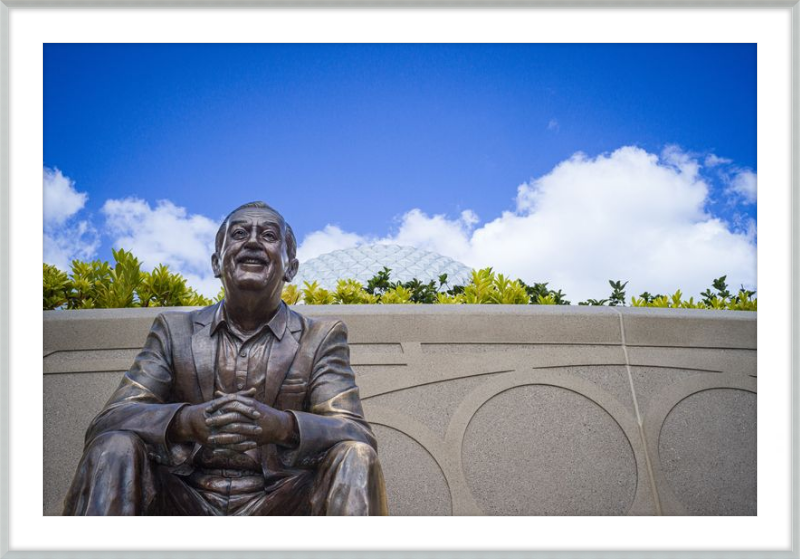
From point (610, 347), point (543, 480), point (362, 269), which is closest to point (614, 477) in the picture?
point (543, 480)

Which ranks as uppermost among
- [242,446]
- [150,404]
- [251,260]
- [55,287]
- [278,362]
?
[251,260]

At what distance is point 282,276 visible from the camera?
2.78m

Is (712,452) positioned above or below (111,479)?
below

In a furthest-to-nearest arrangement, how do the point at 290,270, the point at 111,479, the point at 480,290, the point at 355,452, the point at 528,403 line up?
the point at 480,290, the point at 528,403, the point at 290,270, the point at 355,452, the point at 111,479

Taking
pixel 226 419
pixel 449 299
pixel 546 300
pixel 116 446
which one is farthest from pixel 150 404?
pixel 546 300

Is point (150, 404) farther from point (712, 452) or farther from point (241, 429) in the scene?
point (712, 452)

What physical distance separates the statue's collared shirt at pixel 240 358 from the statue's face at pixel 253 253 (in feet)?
0.48

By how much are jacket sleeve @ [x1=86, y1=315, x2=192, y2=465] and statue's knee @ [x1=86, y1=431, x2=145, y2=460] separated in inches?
1.9

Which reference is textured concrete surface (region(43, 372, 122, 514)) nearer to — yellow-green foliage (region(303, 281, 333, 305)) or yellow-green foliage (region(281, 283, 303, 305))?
yellow-green foliage (region(281, 283, 303, 305))

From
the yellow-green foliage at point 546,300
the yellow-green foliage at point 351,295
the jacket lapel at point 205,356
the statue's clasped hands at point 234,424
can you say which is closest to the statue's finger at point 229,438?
the statue's clasped hands at point 234,424

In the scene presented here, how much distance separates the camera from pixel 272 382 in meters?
2.68

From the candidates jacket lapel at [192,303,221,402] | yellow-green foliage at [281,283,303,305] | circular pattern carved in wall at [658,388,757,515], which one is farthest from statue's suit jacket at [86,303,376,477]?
circular pattern carved in wall at [658,388,757,515]

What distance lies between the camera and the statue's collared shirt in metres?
2.58

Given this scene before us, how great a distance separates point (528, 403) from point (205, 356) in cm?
320
